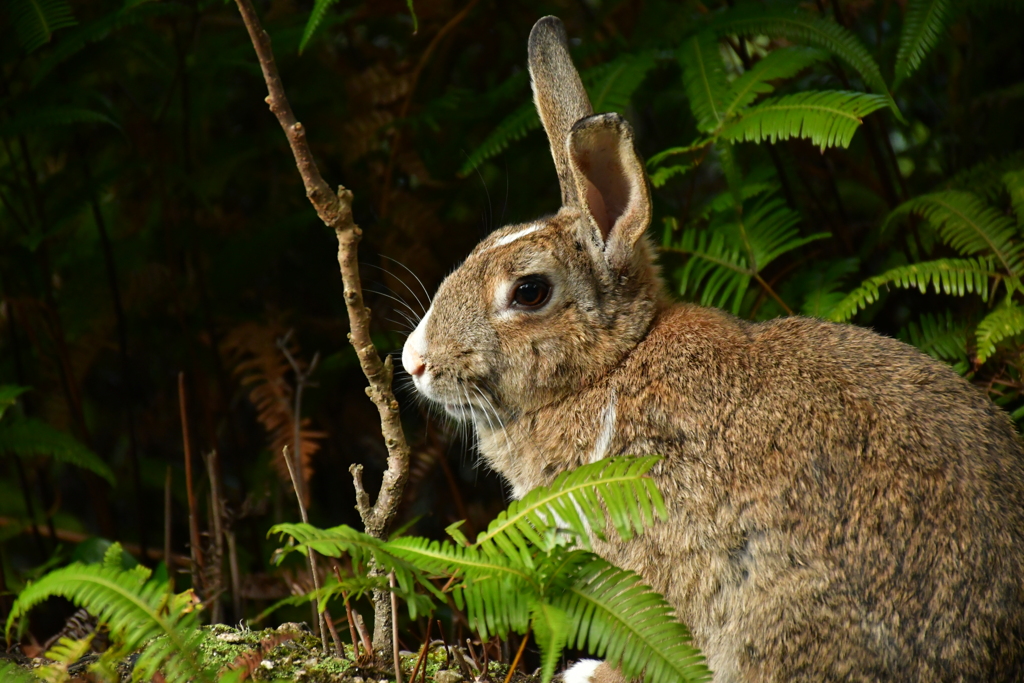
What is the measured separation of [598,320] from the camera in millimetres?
3803

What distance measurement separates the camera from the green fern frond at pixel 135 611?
241 cm

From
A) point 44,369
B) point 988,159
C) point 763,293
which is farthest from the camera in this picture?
point 44,369

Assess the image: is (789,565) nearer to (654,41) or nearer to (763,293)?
(763,293)

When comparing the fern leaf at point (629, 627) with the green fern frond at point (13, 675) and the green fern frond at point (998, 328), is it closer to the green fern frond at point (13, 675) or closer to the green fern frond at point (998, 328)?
the green fern frond at point (13, 675)

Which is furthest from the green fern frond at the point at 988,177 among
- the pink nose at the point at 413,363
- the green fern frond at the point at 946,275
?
the pink nose at the point at 413,363

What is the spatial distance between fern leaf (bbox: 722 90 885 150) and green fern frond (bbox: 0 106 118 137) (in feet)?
9.52

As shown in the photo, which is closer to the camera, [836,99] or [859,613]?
[859,613]

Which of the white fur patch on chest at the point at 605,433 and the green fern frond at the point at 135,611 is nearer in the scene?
the green fern frond at the point at 135,611

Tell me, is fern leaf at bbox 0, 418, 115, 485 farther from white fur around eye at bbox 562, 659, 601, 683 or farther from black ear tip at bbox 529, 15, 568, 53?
black ear tip at bbox 529, 15, 568, 53

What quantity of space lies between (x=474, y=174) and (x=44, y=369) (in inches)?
110

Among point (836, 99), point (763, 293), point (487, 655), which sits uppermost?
point (836, 99)

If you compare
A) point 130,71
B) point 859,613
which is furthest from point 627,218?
point 130,71

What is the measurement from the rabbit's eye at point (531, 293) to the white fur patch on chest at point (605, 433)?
496 mm

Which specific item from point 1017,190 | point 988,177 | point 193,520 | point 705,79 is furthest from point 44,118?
point 988,177
